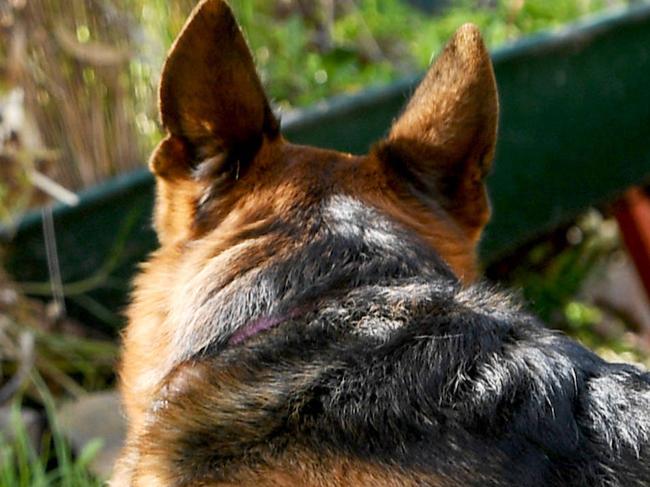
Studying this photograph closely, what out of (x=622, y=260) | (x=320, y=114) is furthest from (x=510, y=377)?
(x=622, y=260)

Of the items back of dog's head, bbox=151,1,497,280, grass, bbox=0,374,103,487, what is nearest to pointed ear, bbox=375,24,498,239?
back of dog's head, bbox=151,1,497,280

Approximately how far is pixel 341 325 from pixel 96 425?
7.55 feet

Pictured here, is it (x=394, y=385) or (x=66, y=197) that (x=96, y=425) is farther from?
(x=394, y=385)

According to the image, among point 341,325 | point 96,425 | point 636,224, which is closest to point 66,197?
point 96,425

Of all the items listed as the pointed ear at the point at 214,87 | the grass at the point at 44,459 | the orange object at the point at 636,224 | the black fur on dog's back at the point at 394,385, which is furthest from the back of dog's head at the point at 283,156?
the orange object at the point at 636,224

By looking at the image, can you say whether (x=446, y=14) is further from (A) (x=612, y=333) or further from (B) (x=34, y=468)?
(B) (x=34, y=468)

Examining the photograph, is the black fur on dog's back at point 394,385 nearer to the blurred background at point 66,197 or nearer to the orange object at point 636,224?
the blurred background at point 66,197

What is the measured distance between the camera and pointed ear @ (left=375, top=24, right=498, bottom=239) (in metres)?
2.50

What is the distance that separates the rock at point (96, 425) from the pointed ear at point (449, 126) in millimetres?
1828

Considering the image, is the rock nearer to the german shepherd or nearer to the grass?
the grass

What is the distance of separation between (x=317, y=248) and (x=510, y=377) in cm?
47

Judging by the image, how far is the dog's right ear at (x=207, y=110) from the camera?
2404 millimetres

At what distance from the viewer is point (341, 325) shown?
200cm

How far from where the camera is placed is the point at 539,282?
19.0ft
